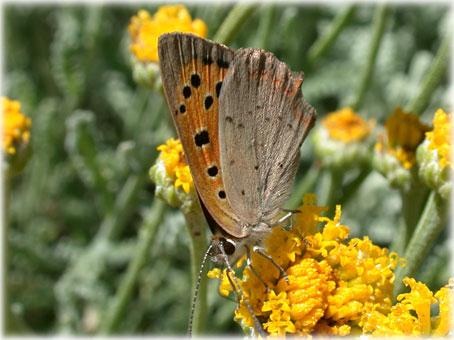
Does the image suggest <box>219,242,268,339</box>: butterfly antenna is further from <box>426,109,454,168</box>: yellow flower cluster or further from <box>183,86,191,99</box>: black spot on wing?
<box>426,109,454,168</box>: yellow flower cluster

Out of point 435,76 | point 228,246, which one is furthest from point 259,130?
point 435,76

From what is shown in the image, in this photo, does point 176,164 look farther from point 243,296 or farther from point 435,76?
point 435,76

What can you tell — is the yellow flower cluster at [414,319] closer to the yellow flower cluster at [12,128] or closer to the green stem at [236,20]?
the green stem at [236,20]

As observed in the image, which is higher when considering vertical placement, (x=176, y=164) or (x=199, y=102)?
(x=199, y=102)

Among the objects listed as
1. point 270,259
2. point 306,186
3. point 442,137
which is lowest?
point 270,259

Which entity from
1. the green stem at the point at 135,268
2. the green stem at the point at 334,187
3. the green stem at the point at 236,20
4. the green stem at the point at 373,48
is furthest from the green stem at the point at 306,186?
the green stem at the point at 236,20

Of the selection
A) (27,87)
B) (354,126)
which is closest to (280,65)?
(354,126)

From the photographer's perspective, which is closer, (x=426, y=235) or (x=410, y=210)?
(x=426, y=235)
